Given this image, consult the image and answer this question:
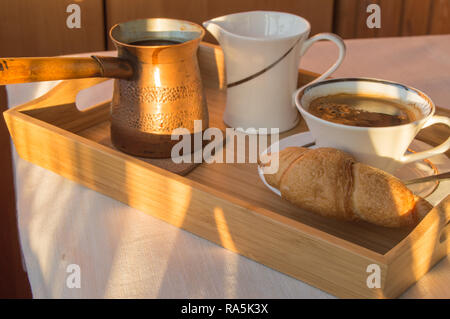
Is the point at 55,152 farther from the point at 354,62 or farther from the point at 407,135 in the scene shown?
the point at 354,62

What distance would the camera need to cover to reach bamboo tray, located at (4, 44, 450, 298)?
0.43 meters

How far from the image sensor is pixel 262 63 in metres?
0.65

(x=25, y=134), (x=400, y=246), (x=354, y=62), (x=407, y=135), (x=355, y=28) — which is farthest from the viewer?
(x=355, y=28)

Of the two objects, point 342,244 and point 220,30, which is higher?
point 220,30

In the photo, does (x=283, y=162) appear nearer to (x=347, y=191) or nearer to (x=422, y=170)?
(x=347, y=191)

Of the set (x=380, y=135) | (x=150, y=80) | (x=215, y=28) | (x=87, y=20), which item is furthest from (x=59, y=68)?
(x=87, y=20)

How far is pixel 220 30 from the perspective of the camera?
2.14 feet

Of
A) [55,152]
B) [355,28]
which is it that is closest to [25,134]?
[55,152]

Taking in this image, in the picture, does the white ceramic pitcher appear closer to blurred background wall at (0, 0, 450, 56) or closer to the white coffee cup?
the white coffee cup

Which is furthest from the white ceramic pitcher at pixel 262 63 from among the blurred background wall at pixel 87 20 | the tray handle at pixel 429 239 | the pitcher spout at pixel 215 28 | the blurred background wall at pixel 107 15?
the blurred background wall at pixel 107 15

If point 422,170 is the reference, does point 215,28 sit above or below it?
above

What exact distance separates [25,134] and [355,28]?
1281 mm

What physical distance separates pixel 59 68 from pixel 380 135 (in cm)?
31

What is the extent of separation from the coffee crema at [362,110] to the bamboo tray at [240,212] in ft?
0.33
